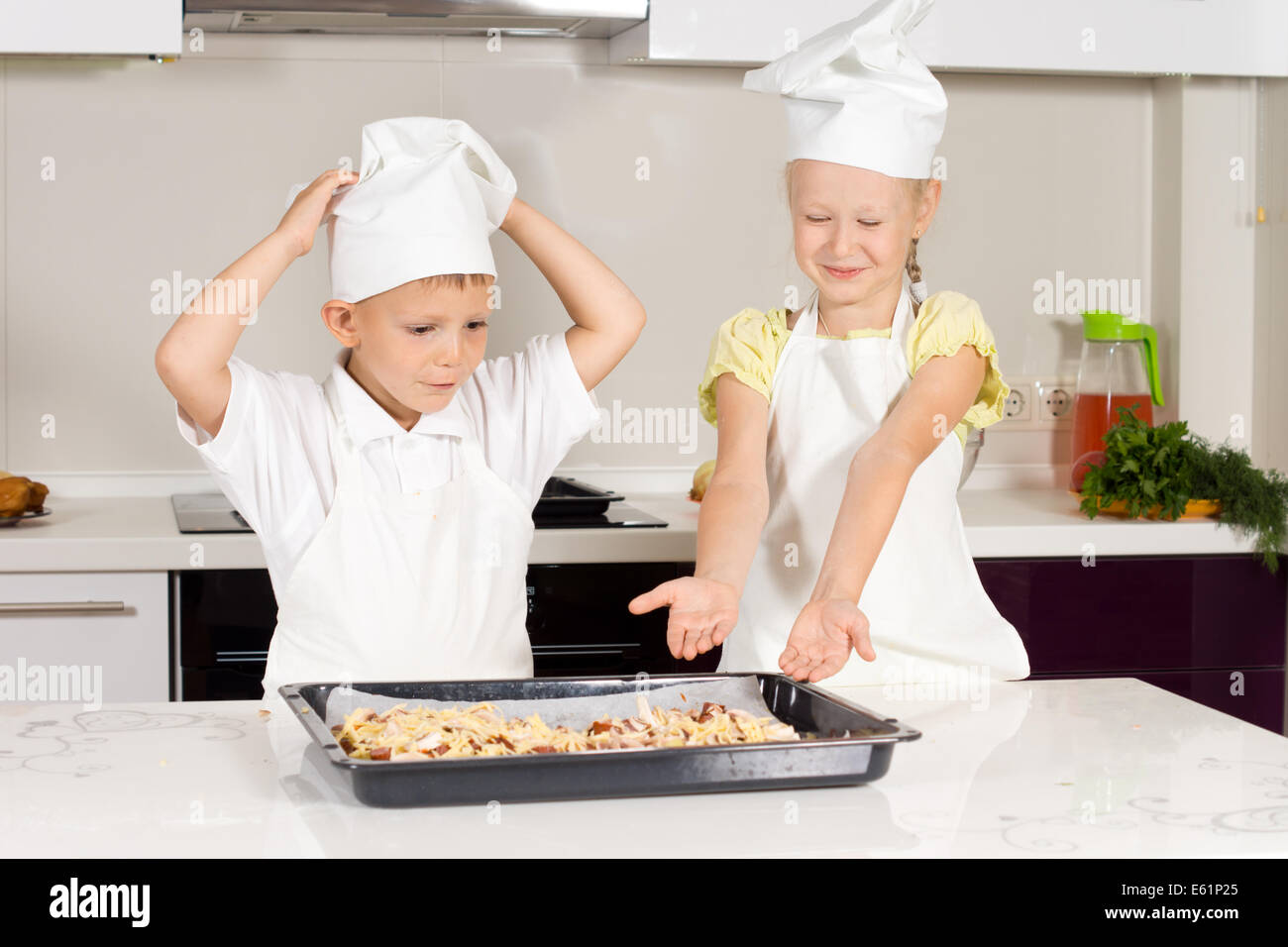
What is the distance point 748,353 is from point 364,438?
0.36 meters

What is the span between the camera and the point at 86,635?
1678 mm

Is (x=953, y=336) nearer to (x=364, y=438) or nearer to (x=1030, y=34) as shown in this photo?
(x=364, y=438)

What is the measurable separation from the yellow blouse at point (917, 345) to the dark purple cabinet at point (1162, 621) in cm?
62

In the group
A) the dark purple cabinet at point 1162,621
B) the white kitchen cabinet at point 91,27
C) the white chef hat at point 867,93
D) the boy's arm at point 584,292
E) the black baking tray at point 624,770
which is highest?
the white kitchen cabinet at point 91,27

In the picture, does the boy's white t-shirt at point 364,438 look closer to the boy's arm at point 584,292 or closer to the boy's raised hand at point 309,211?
the boy's arm at point 584,292

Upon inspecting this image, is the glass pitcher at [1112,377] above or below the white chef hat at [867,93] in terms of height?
below

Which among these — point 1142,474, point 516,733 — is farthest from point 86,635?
point 1142,474

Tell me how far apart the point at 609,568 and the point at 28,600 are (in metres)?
0.72

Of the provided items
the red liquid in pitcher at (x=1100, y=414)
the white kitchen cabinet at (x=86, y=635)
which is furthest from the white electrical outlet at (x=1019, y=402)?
the white kitchen cabinet at (x=86, y=635)

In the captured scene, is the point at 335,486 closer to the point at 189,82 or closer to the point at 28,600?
the point at 28,600

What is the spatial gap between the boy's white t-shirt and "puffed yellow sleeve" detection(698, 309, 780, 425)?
14 cm

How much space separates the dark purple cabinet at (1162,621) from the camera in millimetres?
1850

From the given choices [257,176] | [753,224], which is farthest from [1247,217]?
[257,176]

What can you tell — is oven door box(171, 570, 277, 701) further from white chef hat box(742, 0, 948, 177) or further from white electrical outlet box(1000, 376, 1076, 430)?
white electrical outlet box(1000, 376, 1076, 430)
